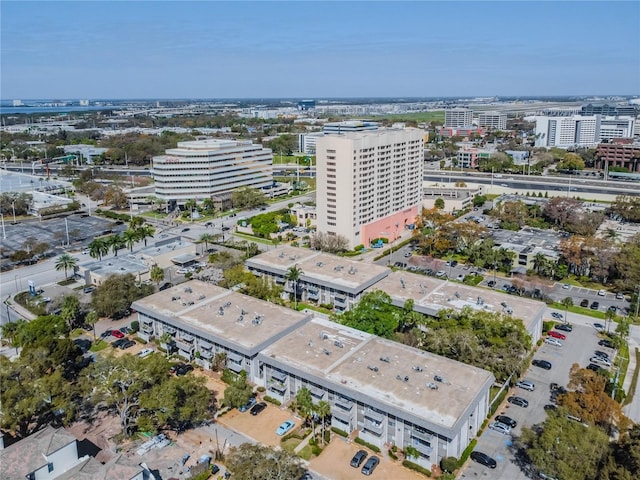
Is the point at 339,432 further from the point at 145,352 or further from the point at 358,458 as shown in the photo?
the point at 145,352

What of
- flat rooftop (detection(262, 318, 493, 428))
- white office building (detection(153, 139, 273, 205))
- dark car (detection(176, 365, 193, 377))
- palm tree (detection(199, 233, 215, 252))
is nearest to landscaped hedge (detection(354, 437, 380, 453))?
flat rooftop (detection(262, 318, 493, 428))

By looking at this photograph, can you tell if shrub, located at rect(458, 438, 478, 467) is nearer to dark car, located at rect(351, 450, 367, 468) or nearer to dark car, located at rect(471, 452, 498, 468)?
dark car, located at rect(471, 452, 498, 468)

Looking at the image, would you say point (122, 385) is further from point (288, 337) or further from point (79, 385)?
point (288, 337)

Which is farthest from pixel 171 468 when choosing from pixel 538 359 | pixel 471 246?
pixel 471 246

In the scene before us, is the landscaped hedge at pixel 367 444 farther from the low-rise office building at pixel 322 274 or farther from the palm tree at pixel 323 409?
the low-rise office building at pixel 322 274

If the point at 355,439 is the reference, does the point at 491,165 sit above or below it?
above

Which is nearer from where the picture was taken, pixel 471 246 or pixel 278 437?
pixel 278 437
